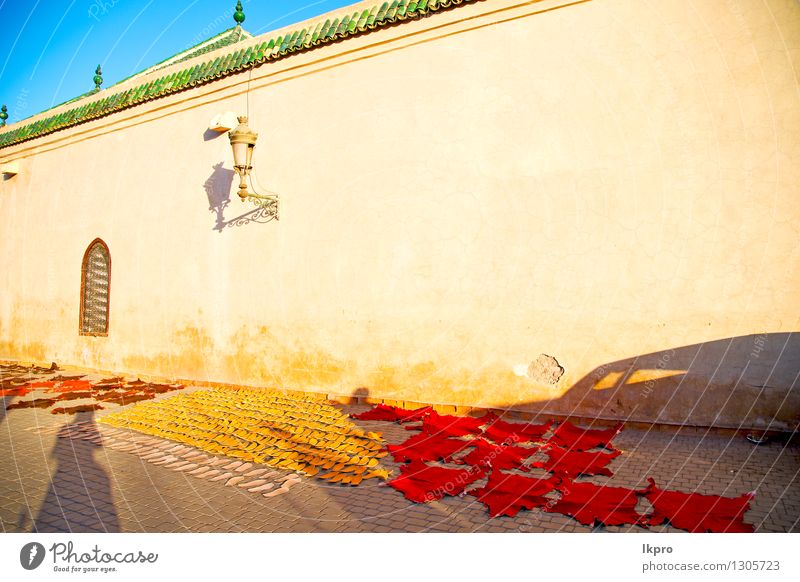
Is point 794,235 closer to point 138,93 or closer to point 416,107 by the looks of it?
point 416,107

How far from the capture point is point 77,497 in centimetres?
411

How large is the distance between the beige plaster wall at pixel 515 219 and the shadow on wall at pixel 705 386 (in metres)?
0.02

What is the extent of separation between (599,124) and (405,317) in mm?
3299

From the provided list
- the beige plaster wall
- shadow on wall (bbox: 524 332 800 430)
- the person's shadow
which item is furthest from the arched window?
shadow on wall (bbox: 524 332 800 430)

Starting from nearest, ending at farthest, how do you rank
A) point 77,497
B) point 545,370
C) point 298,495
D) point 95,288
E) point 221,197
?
point 77,497 < point 298,495 < point 545,370 < point 221,197 < point 95,288

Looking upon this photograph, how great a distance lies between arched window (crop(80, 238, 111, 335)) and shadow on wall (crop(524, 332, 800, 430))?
9058 millimetres

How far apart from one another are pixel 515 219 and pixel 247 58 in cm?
540

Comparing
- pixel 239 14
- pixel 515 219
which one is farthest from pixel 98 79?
pixel 515 219

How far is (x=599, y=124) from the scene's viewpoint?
6.23 m

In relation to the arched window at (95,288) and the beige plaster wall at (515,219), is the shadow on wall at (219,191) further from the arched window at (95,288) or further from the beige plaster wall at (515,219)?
the arched window at (95,288)

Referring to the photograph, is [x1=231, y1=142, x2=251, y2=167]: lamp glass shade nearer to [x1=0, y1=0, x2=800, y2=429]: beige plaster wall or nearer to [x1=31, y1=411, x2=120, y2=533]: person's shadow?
[x1=0, y1=0, x2=800, y2=429]: beige plaster wall

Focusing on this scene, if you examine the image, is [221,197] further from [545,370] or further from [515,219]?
[545,370]

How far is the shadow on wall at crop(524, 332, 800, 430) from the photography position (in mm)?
5438

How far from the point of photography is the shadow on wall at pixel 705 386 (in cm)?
544
